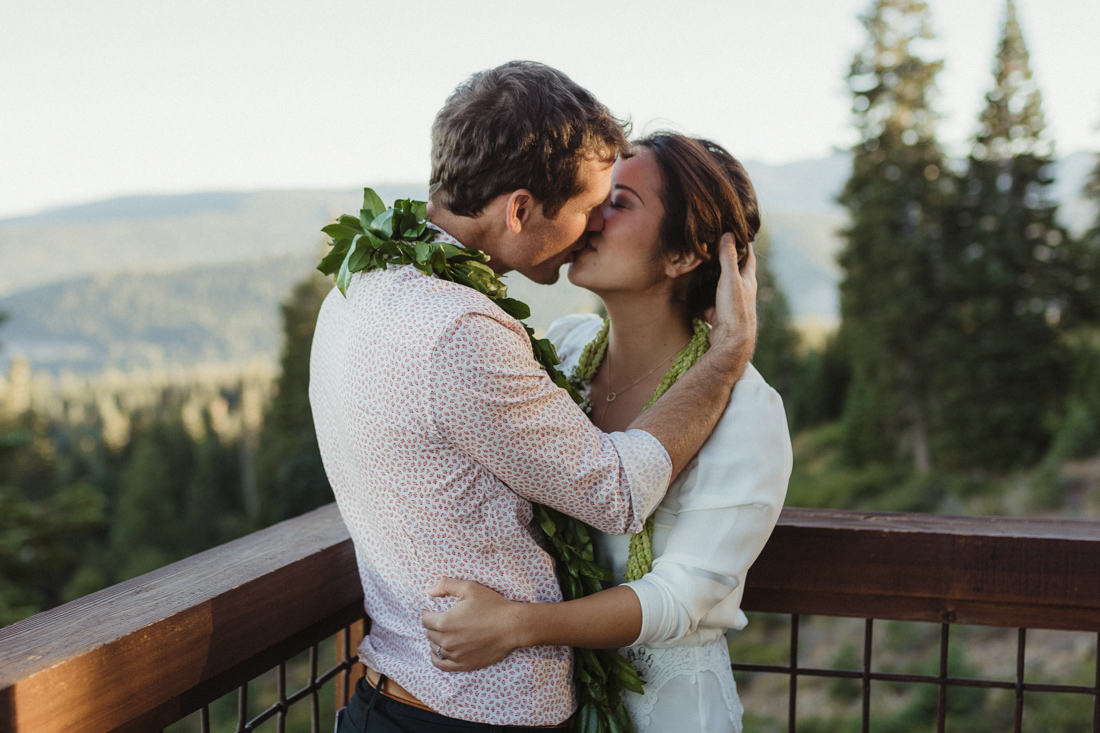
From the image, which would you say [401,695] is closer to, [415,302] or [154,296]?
[415,302]

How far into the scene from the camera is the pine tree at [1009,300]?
25.9 m

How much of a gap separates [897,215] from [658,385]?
93.7 feet

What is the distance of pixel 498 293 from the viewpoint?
1644 millimetres

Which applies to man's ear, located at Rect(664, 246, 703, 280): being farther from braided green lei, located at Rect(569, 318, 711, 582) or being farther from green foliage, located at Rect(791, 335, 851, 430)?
green foliage, located at Rect(791, 335, 851, 430)

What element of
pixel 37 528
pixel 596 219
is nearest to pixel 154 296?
pixel 37 528

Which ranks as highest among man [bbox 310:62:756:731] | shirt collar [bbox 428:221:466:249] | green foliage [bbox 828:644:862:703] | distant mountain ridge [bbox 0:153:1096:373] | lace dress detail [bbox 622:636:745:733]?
shirt collar [bbox 428:221:466:249]

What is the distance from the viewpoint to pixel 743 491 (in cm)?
166

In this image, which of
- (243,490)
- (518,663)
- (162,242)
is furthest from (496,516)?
(162,242)

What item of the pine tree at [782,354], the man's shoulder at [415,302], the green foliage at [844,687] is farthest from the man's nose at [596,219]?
the pine tree at [782,354]

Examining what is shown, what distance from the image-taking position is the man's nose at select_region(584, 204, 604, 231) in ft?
6.68

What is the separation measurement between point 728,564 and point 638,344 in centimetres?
75

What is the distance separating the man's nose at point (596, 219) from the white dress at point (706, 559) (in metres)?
0.48

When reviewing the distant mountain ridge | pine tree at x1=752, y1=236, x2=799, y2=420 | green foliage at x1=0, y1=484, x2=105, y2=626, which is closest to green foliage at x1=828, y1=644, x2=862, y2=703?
green foliage at x1=0, y1=484, x2=105, y2=626

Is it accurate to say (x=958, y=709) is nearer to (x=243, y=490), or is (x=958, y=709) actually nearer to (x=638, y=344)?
(x=638, y=344)
